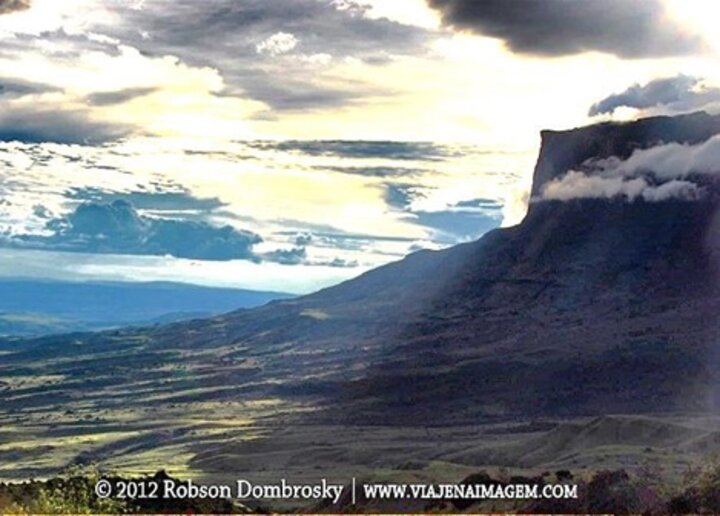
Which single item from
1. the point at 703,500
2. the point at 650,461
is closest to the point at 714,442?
the point at 650,461

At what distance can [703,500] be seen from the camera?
70875mm

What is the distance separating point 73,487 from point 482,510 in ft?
130

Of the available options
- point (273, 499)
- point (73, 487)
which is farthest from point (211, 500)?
point (273, 499)

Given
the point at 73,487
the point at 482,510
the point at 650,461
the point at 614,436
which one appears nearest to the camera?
the point at 73,487

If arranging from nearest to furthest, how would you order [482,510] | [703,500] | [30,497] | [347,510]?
[30,497], [703,500], [482,510], [347,510]

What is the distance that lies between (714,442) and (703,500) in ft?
337

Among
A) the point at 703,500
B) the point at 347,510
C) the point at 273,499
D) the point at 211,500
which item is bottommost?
the point at 273,499

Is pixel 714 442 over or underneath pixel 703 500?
underneath

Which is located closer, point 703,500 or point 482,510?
point 703,500

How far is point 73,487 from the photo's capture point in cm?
5719

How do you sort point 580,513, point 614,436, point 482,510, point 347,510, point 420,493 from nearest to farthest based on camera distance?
point 580,513 < point 482,510 < point 420,493 < point 347,510 < point 614,436

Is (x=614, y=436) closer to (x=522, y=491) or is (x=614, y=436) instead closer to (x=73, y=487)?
(x=522, y=491)

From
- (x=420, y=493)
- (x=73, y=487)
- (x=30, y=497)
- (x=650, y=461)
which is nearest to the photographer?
(x=73, y=487)

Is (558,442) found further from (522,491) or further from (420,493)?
(522,491)
